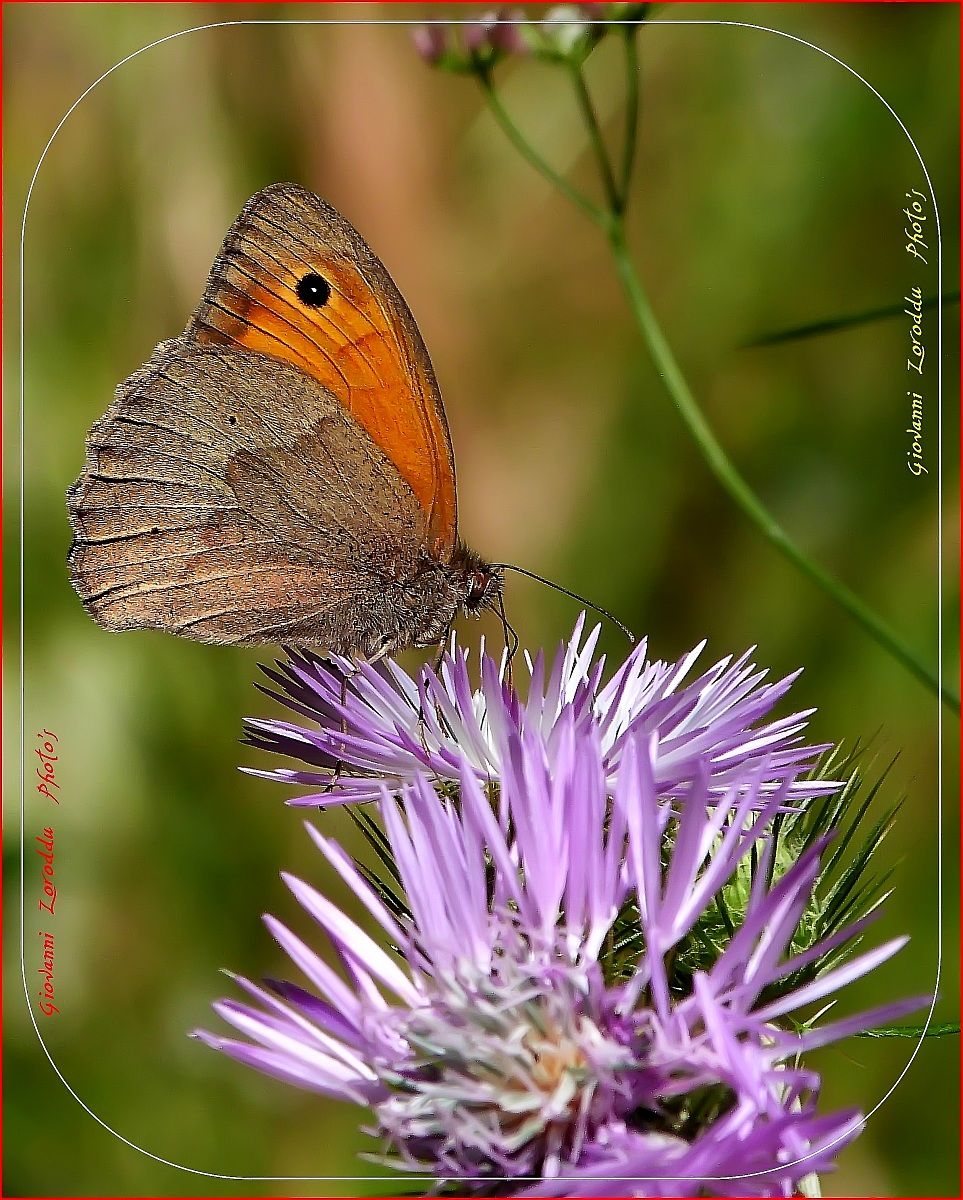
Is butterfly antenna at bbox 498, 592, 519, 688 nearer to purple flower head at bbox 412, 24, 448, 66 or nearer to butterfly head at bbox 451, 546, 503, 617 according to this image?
butterfly head at bbox 451, 546, 503, 617

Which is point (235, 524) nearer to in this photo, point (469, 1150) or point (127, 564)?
point (127, 564)

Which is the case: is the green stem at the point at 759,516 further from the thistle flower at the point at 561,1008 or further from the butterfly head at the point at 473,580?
the butterfly head at the point at 473,580

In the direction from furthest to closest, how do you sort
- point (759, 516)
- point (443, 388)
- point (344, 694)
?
point (443, 388)
point (344, 694)
point (759, 516)

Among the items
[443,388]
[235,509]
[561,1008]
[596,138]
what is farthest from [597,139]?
[443,388]

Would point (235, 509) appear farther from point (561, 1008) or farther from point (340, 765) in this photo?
point (561, 1008)

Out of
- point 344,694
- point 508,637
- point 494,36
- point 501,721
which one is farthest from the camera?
point 508,637

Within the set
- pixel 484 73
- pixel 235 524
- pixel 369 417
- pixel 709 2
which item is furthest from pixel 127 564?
pixel 709 2

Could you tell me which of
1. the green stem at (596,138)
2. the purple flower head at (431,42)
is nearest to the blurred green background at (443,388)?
the purple flower head at (431,42)
